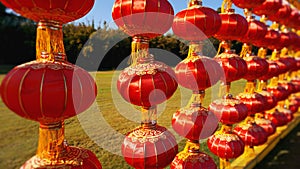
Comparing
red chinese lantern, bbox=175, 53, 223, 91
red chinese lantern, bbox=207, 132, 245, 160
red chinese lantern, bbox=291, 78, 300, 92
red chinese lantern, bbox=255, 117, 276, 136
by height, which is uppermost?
red chinese lantern, bbox=175, 53, 223, 91

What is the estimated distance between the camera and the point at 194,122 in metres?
1.55

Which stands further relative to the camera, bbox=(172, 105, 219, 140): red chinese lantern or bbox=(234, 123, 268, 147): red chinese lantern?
bbox=(234, 123, 268, 147): red chinese lantern

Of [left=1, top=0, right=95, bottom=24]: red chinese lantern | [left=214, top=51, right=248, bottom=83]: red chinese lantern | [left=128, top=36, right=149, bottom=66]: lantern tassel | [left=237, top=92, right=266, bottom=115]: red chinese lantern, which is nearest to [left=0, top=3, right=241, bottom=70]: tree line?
[left=214, top=51, right=248, bottom=83]: red chinese lantern

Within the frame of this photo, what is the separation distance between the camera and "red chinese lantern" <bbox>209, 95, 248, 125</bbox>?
2021 millimetres

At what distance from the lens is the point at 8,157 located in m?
1.98

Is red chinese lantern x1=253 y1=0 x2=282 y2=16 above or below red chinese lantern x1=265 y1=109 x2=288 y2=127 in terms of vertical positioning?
above

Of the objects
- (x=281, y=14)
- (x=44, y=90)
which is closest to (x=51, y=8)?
(x=44, y=90)

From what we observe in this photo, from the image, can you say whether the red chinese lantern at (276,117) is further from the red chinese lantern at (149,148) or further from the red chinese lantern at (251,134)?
the red chinese lantern at (149,148)

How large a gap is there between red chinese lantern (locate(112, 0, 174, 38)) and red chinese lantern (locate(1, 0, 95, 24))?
0.81 ft

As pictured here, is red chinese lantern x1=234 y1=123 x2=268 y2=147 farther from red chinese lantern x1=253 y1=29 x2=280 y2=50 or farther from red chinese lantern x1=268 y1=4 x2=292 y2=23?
red chinese lantern x1=268 y1=4 x2=292 y2=23

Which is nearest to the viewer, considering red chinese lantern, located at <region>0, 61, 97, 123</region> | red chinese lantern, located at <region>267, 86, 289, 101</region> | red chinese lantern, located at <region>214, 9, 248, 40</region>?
red chinese lantern, located at <region>0, 61, 97, 123</region>

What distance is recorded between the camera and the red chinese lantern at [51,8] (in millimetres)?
768

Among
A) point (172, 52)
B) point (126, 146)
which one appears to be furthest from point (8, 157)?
point (172, 52)

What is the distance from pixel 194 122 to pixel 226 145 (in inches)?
25.2
